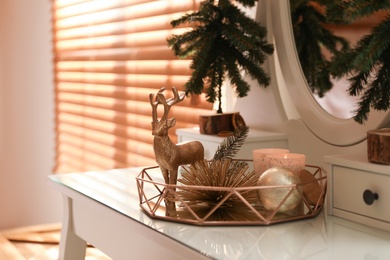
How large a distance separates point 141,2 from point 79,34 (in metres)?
0.64

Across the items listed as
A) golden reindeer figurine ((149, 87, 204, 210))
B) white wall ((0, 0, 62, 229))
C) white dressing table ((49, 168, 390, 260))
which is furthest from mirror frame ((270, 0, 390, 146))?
white wall ((0, 0, 62, 229))

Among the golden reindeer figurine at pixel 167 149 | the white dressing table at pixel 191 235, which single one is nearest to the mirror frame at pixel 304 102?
the white dressing table at pixel 191 235

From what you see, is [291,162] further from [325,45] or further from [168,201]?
[325,45]

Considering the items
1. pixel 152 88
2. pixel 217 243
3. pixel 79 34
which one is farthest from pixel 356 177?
pixel 79 34

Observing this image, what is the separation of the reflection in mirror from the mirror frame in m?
0.02

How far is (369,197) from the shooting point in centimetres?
104

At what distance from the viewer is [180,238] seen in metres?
0.93

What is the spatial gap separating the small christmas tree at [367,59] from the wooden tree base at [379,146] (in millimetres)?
100

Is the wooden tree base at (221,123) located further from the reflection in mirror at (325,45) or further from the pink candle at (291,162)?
the pink candle at (291,162)

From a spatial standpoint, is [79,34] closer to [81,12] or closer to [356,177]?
[81,12]

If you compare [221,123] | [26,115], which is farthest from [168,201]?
[26,115]

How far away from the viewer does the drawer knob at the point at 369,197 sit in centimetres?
104

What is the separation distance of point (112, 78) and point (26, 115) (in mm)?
584

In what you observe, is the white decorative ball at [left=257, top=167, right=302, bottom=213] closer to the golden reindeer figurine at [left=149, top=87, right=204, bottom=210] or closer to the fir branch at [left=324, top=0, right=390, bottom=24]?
the golden reindeer figurine at [left=149, top=87, right=204, bottom=210]
